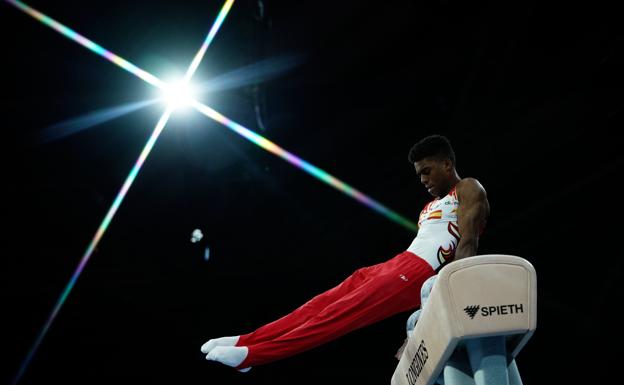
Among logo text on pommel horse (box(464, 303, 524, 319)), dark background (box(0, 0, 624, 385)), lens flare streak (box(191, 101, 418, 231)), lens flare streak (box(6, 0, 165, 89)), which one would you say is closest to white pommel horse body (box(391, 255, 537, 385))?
logo text on pommel horse (box(464, 303, 524, 319))

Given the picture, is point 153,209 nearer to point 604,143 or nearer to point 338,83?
point 338,83

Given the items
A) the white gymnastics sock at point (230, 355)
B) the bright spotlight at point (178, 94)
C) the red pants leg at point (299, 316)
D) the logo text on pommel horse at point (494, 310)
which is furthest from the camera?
the bright spotlight at point (178, 94)

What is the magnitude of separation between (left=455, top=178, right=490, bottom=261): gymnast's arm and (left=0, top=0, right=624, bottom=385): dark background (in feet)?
7.53

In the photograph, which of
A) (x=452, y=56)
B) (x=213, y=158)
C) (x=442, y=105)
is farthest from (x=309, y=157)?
(x=452, y=56)

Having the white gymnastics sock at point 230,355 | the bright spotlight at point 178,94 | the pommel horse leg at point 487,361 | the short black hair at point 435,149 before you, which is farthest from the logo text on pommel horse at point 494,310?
the bright spotlight at point 178,94

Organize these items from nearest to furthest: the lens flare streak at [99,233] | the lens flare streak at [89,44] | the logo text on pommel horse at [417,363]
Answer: the logo text on pommel horse at [417,363], the lens flare streak at [89,44], the lens flare streak at [99,233]

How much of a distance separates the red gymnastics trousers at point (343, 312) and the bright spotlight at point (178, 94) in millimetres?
3196

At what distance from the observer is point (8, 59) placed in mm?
4602

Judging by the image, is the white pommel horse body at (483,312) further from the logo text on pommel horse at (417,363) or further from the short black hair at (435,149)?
the short black hair at (435,149)

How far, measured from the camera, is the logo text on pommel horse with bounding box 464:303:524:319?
1.23 meters

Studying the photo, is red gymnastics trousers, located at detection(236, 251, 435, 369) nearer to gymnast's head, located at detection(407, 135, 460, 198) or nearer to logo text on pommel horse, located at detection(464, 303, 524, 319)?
gymnast's head, located at detection(407, 135, 460, 198)

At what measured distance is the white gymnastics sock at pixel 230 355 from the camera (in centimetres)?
201

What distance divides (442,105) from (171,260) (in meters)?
3.52

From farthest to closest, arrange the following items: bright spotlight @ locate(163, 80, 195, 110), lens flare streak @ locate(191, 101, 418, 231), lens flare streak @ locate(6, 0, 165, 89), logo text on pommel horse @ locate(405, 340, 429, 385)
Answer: lens flare streak @ locate(191, 101, 418, 231) < bright spotlight @ locate(163, 80, 195, 110) < lens flare streak @ locate(6, 0, 165, 89) < logo text on pommel horse @ locate(405, 340, 429, 385)
